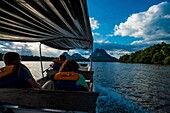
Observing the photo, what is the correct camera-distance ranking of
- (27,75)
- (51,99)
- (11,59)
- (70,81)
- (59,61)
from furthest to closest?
(59,61), (70,81), (11,59), (27,75), (51,99)

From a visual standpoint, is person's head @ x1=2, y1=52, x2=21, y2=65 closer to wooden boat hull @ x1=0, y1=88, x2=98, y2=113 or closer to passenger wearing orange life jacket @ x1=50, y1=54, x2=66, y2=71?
wooden boat hull @ x1=0, y1=88, x2=98, y2=113

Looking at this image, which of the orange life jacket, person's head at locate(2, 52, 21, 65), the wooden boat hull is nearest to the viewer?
the wooden boat hull

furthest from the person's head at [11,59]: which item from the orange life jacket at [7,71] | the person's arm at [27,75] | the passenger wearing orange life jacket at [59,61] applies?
the passenger wearing orange life jacket at [59,61]

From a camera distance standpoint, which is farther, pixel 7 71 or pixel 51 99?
pixel 7 71

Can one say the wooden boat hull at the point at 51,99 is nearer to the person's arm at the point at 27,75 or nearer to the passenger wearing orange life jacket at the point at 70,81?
the person's arm at the point at 27,75

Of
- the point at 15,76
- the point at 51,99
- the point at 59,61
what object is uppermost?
the point at 59,61

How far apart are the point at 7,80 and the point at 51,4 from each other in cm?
194

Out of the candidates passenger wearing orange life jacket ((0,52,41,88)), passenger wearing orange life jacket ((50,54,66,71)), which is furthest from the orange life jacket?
passenger wearing orange life jacket ((50,54,66,71))

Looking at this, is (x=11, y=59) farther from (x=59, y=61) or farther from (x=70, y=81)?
(x=59, y=61)

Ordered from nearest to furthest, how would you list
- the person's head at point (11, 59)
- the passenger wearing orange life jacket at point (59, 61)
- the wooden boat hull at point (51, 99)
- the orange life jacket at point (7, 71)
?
the wooden boat hull at point (51, 99), the orange life jacket at point (7, 71), the person's head at point (11, 59), the passenger wearing orange life jacket at point (59, 61)

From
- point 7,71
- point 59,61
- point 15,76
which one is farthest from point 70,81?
point 59,61

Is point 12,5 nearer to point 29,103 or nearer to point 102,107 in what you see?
point 29,103

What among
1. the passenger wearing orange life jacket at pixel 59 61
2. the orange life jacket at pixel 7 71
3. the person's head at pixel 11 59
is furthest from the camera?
the passenger wearing orange life jacket at pixel 59 61

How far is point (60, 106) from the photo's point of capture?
3211 mm
